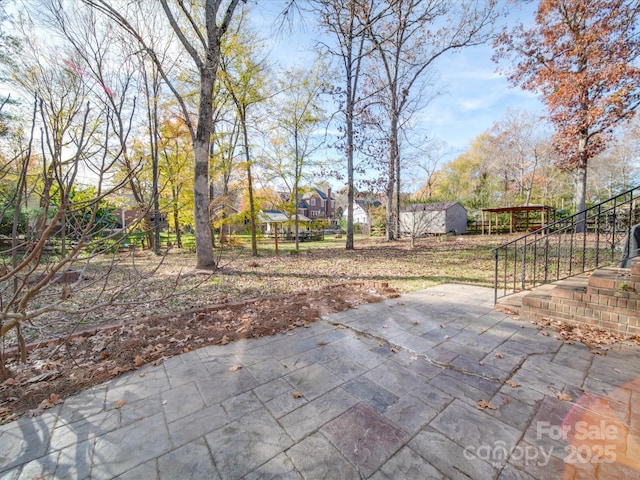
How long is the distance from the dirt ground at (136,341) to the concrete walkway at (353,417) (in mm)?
226

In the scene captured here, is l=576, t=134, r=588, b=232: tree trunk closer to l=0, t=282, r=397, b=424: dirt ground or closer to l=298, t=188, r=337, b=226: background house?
l=0, t=282, r=397, b=424: dirt ground

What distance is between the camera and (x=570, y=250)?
4.86 meters

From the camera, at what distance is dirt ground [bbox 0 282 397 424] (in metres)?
2.48

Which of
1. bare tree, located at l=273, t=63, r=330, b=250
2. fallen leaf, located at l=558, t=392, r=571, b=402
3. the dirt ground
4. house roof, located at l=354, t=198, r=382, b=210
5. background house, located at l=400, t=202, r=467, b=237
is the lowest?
fallen leaf, located at l=558, t=392, r=571, b=402

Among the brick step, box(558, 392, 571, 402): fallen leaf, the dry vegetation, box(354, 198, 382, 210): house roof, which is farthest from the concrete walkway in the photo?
box(354, 198, 382, 210): house roof

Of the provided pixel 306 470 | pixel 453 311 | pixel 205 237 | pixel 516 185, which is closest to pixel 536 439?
pixel 306 470

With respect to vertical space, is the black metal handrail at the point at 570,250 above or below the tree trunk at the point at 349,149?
below

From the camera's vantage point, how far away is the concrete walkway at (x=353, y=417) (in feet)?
5.56

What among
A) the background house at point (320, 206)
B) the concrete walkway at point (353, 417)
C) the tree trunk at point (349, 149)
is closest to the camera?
the concrete walkway at point (353, 417)

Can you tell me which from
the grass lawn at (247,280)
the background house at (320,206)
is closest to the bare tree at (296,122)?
the grass lawn at (247,280)

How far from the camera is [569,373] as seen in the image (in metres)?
2.65

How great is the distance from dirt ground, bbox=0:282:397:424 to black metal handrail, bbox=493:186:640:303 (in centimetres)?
250

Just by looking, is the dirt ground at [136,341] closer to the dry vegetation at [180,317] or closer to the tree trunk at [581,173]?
the dry vegetation at [180,317]

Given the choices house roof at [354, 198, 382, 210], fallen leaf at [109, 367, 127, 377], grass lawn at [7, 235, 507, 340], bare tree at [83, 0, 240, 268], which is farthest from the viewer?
house roof at [354, 198, 382, 210]
